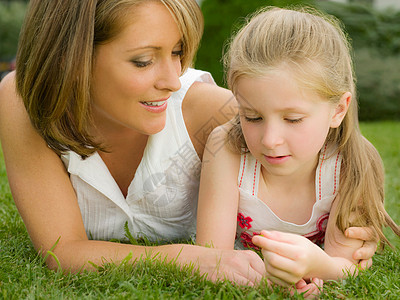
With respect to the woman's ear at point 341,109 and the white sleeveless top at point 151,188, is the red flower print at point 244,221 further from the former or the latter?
the woman's ear at point 341,109

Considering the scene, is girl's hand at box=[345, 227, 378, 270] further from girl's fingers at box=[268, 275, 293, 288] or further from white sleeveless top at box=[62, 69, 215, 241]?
white sleeveless top at box=[62, 69, 215, 241]

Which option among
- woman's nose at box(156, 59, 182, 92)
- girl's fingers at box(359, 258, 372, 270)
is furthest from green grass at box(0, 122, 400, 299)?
woman's nose at box(156, 59, 182, 92)

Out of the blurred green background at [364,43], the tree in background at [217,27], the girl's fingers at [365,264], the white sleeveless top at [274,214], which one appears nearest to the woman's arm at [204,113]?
the white sleeveless top at [274,214]

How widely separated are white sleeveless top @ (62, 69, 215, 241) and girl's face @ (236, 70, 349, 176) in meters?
0.68

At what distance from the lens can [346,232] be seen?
8.79 ft

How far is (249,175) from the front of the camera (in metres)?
3.02

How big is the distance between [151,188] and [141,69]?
79 centimetres

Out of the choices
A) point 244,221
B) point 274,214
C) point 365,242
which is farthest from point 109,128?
point 365,242

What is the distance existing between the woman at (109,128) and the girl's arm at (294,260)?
0.19 metres

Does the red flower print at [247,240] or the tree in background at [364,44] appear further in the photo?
the tree in background at [364,44]

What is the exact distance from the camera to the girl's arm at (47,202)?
2684 mm

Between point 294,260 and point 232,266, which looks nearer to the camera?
point 294,260

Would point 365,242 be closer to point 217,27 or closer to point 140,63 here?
point 140,63

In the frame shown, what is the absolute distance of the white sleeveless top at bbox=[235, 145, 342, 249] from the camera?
9.63 feet
